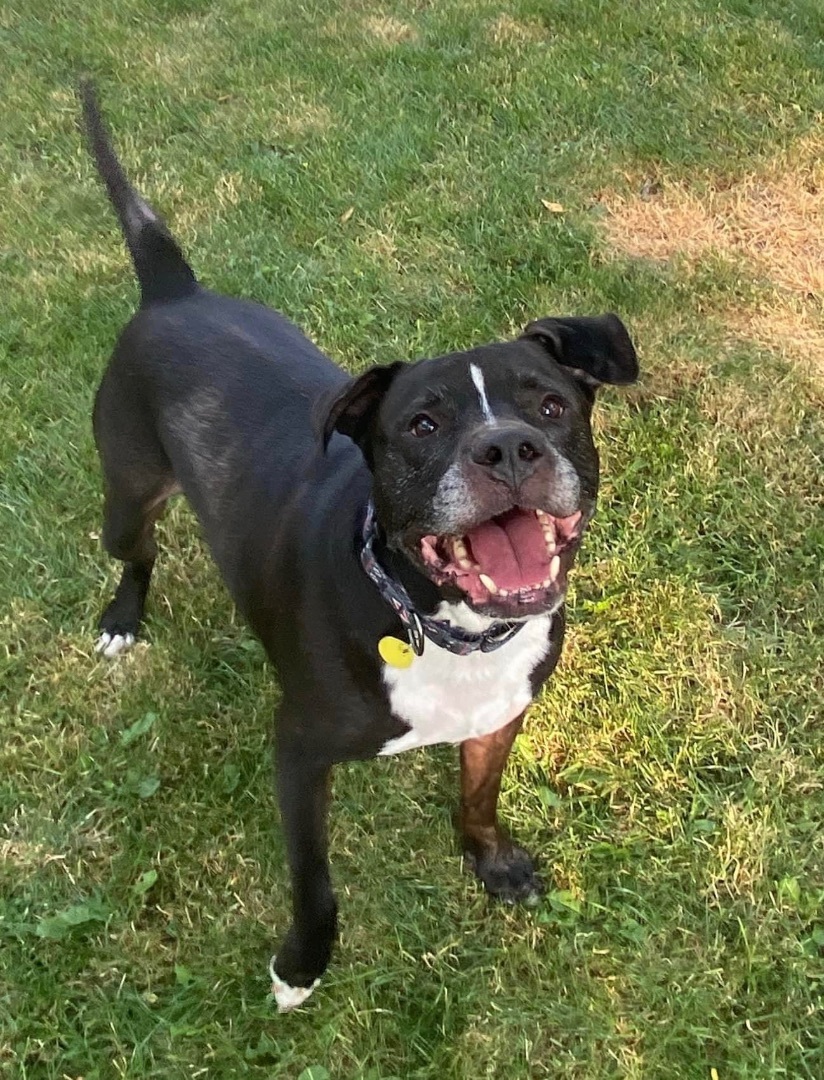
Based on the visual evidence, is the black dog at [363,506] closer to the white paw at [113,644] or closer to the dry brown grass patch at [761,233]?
the white paw at [113,644]

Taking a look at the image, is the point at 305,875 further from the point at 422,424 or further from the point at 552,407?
the point at 552,407

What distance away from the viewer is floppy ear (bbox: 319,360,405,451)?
6.98ft

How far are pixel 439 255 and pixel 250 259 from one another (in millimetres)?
855

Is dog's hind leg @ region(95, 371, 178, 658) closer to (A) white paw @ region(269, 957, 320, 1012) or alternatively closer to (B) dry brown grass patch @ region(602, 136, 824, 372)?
(A) white paw @ region(269, 957, 320, 1012)

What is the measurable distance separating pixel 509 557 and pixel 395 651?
13.0 inches

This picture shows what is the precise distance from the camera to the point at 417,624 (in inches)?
84.4

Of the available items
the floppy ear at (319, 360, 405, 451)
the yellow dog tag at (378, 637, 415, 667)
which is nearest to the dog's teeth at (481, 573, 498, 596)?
the yellow dog tag at (378, 637, 415, 667)

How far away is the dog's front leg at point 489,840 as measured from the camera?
2695 millimetres

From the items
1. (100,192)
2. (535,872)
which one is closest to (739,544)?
(535,872)

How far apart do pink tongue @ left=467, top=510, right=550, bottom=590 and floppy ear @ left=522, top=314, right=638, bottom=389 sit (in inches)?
15.7

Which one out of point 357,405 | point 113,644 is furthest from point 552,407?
point 113,644

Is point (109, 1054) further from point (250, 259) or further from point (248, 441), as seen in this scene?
point (250, 259)

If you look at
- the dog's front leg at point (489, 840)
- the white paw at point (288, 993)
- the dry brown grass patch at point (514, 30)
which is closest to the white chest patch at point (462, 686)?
the dog's front leg at point (489, 840)

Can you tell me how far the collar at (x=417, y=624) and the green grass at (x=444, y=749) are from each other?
920 mm
